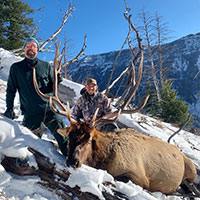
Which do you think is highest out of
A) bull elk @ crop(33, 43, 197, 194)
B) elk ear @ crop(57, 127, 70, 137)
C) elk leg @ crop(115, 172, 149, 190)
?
elk ear @ crop(57, 127, 70, 137)

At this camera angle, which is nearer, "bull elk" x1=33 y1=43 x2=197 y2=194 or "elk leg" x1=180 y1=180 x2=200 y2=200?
"bull elk" x1=33 y1=43 x2=197 y2=194

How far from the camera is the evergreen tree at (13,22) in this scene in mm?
13888

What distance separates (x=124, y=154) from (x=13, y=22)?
14.7m

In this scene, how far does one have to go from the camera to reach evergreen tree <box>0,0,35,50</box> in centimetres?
1389

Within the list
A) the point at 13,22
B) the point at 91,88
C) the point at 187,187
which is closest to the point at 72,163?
the point at 91,88

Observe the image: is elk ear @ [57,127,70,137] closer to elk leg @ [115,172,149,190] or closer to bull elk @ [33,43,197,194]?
bull elk @ [33,43,197,194]

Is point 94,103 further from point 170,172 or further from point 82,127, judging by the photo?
point 170,172

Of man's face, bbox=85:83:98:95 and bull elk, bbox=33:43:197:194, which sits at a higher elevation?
man's face, bbox=85:83:98:95

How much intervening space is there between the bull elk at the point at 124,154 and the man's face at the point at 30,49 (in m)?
0.57

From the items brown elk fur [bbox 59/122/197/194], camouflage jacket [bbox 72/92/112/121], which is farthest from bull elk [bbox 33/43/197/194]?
camouflage jacket [bbox 72/92/112/121]

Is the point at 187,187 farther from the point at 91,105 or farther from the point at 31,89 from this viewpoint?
the point at 31,89

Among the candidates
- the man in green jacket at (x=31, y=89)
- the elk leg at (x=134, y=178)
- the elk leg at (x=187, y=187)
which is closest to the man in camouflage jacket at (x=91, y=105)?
the man in green jacket at (x=31, y=89)

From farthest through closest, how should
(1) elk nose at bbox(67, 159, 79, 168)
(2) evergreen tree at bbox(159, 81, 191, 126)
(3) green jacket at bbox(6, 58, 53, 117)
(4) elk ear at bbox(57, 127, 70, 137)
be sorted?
(2) evergreen tree at bbox(159, 81, 191, 126), (3) green jacket at bbox(6, 58, 53, 117), (4) elk ear at bbox(57, 127, 70, 137), (1) elk nose at bbox(67, 159, 79, 168)

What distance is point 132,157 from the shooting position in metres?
3.31
